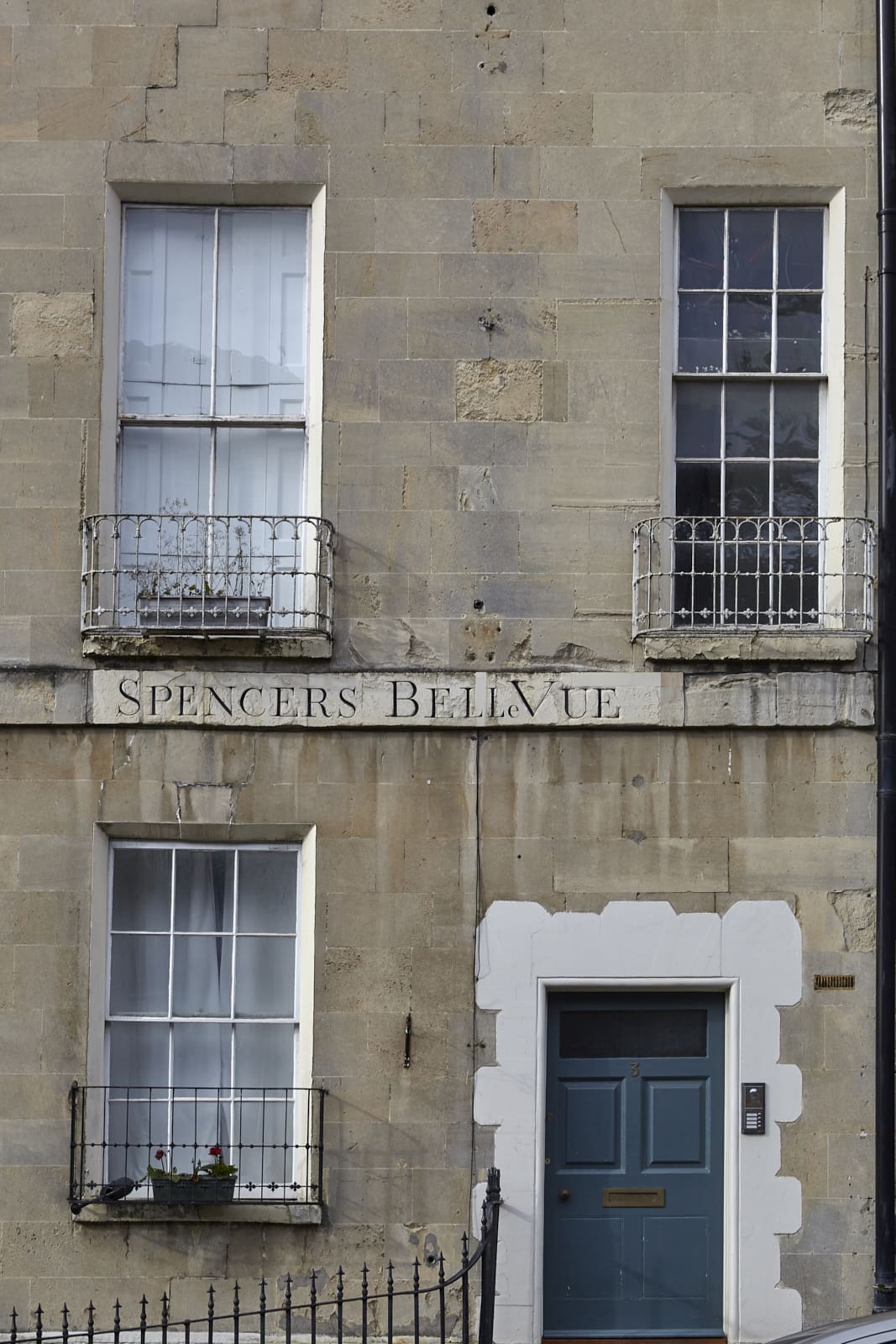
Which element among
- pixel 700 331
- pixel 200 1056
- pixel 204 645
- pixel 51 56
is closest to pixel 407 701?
pixel 204 645

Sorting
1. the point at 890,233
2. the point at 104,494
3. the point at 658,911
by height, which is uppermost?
the point at 890,233

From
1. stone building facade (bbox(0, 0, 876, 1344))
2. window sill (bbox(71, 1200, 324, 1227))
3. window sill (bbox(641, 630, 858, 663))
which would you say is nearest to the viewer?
window sill (bbox(71, 1200, 324, 1227))

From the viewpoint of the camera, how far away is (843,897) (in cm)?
964

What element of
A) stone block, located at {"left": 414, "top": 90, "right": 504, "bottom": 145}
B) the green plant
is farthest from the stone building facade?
the green plant

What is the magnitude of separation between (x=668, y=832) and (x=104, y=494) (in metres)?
4.34

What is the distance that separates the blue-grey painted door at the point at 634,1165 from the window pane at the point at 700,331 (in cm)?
423

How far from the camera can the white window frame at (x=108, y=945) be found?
9594 millimetres

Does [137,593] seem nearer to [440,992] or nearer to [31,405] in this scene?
[31,405]

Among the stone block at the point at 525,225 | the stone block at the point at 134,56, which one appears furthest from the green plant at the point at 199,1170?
the stone block at the point at 134,56

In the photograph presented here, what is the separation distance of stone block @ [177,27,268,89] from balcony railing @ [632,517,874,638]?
4019 millimetres

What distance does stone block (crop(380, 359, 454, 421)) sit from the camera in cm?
992

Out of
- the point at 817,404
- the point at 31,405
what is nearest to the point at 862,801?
the point at 817,404

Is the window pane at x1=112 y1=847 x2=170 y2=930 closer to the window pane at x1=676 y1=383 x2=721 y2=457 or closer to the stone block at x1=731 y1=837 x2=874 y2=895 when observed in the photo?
the stone block at x1=731 y1=837 x2=874 y2=895

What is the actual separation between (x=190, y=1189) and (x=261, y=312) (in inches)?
227
